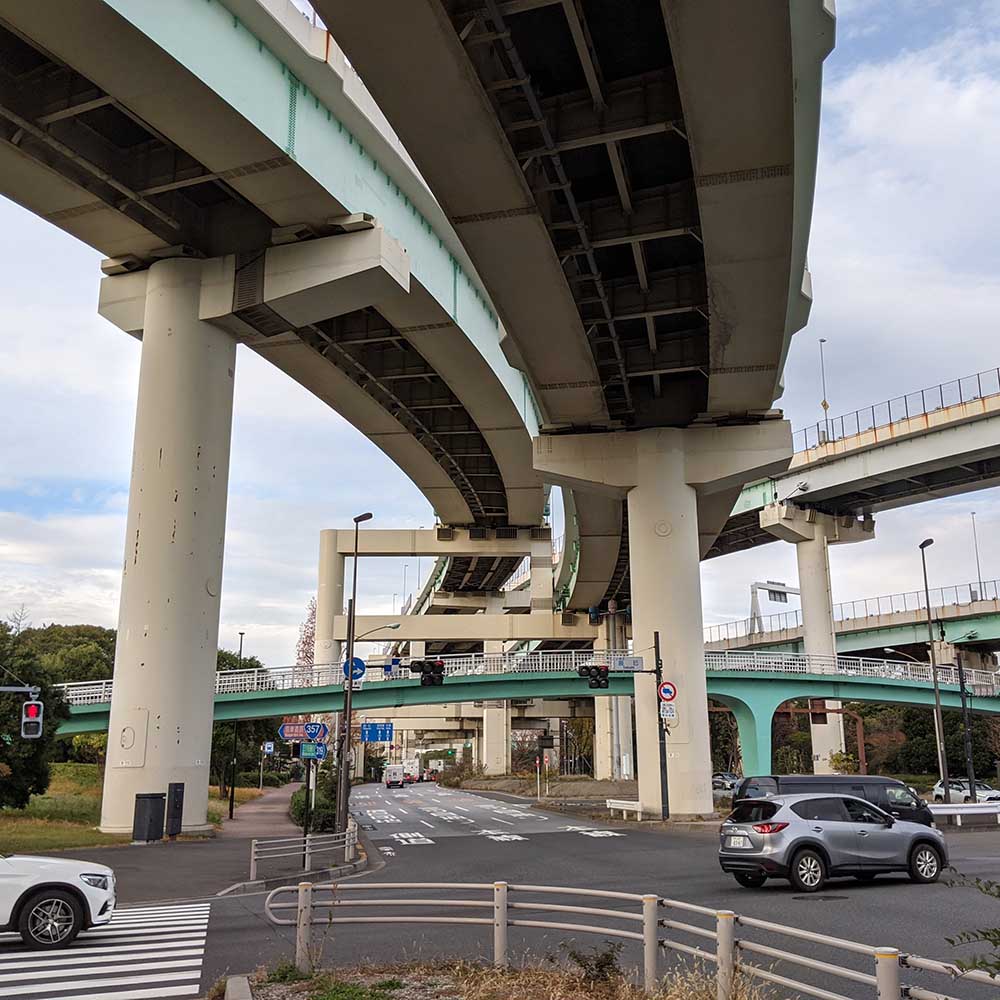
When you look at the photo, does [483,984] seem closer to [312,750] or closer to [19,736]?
[312,750]

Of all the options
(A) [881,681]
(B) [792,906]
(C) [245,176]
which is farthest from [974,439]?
(B) [792,906]

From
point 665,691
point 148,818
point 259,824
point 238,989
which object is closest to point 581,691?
point 259,824

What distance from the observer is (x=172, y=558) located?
2919 centimetres

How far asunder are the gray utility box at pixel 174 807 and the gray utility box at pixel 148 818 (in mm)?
455

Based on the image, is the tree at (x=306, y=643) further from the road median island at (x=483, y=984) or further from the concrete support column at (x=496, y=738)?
the road median island at (x=483, y=984)

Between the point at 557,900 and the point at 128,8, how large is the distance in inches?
702

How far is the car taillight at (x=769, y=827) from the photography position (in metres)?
16.0

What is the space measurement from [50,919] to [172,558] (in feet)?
60.3

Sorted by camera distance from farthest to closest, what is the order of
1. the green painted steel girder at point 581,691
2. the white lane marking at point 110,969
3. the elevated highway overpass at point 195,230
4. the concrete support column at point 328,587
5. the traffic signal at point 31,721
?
1. the concrete support column at point 328,587
2. the green painted steel girder at point 581,691
3. the elevated highway overpass at point 195,230
4. the traffic signal at point 31,721
5. the white lane marking at point 110,969

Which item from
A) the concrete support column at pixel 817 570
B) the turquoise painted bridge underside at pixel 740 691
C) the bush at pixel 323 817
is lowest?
the bush at pixel 323 817

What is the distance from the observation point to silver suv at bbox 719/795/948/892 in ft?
52.1

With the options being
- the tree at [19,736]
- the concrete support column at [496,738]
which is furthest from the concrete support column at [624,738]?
the tree at [19,736]

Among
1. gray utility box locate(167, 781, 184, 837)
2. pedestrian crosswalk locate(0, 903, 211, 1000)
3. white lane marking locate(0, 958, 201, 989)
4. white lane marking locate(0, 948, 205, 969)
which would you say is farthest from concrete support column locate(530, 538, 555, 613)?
white lane marking locate(0, 958, 201, 989)

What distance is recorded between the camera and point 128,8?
19.9 metres
